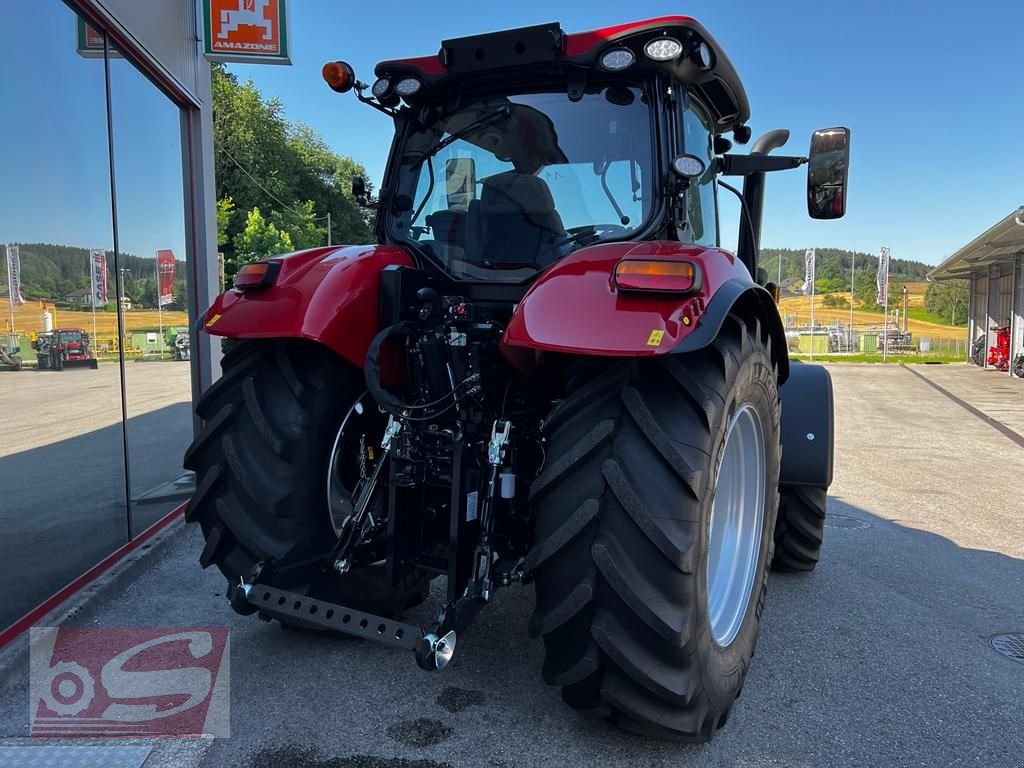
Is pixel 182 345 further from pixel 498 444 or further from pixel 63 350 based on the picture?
pixel 498 444

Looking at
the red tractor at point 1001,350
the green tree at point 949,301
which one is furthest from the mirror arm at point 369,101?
the green tree at point 949,301

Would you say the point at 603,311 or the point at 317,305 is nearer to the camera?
the point at 603,311

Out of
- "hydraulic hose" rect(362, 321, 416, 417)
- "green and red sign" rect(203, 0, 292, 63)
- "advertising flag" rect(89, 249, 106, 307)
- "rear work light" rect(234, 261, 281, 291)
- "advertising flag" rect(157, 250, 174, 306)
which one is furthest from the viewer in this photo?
"green and red sign" rect(203, 0, 292, 63)

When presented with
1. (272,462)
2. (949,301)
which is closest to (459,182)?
(272,462)

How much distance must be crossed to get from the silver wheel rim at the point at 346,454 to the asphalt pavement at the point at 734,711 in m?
0.58

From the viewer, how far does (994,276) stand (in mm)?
23031

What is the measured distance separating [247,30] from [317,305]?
14.4 ft

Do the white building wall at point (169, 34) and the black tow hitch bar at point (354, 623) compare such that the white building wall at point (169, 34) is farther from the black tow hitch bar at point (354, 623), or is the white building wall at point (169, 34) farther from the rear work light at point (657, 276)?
the rear work light at point (657, 276)

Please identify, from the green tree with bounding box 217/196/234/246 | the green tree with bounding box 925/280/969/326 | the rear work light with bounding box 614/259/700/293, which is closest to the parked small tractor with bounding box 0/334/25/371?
the rear work light with bounding box 614/259/700/293

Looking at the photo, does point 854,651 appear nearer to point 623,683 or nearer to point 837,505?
point 623,683

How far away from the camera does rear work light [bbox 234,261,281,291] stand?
2725 millimetres

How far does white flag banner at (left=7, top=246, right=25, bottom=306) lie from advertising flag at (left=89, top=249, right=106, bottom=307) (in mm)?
749

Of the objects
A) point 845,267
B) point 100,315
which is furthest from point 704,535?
point 845,267

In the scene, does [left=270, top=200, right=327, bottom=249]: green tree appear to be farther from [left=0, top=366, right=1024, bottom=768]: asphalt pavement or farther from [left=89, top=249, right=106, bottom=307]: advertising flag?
[left=0, top=366, right=1024, bottom=768]: asphalt pavement
